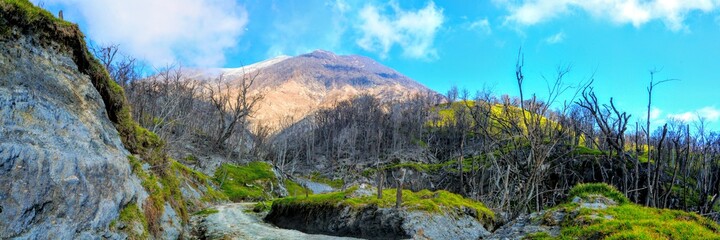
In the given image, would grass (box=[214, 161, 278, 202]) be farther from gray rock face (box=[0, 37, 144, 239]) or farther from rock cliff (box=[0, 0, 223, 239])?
gray rock face (box=[0, 37, 144, 239])

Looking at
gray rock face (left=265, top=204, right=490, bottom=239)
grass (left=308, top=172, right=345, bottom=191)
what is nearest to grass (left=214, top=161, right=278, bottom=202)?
grass (left=308, top=172, right=345, bottom=191)

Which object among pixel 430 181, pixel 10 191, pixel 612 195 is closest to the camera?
pixel 10 191

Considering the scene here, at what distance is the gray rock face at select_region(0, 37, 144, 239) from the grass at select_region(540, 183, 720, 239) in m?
12.1

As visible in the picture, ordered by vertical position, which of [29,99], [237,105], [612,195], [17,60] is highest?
[237,105]

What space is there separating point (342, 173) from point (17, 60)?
7919 cm

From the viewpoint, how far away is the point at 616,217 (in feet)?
37.9

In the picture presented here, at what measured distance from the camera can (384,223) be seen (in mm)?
19203

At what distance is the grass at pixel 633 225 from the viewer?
30.9 feet

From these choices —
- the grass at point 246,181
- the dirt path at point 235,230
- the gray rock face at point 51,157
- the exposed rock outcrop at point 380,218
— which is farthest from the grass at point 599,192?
the grass at point 246,181

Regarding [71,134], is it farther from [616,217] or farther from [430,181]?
[430,181]

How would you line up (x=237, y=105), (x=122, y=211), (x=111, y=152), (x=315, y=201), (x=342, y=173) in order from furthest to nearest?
(x=342, y=173) < (x=237, y=105) < (x=315, y=201) < (x=111, y=152) < (x=122, y=211)

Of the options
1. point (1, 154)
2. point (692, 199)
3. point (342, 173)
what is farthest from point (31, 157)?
point (342, 173)

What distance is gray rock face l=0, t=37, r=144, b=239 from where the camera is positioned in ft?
26.6

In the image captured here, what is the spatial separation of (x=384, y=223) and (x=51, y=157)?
1388cm
